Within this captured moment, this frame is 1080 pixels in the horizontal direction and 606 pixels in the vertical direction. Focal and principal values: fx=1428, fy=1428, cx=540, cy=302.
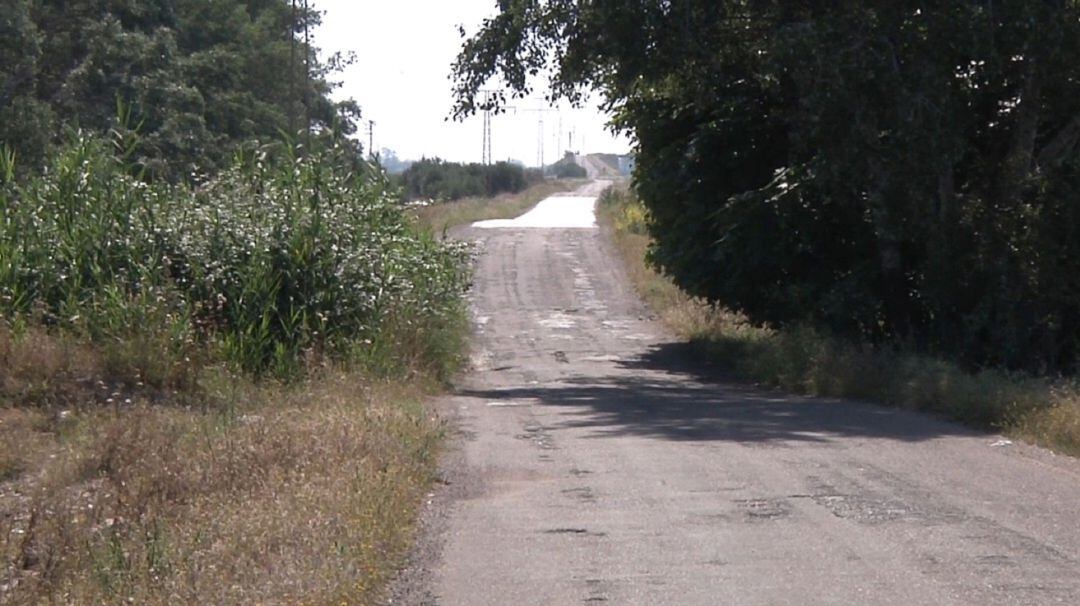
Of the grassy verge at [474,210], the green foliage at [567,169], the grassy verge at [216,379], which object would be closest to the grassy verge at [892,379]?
the grassy verge at [216,379]

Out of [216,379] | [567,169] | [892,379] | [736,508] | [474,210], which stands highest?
[567,169]

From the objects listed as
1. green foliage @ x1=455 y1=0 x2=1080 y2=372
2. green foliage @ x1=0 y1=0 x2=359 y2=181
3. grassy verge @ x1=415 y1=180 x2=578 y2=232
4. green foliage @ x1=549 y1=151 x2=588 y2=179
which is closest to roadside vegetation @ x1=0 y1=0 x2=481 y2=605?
green foliage @ x1=0 y1=0 x2=359 y2=181

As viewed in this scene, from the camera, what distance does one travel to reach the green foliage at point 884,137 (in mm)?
19562

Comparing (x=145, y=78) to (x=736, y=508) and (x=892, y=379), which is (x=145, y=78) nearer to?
(x=892, y=379)

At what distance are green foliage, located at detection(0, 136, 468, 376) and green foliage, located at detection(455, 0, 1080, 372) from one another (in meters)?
3.93

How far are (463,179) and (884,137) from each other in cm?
7887

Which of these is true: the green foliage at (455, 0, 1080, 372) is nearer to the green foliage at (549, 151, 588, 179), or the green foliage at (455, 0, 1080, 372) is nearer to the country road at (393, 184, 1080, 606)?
the country road at (393, 184, 1080, 606)

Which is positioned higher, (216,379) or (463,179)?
(463,179)

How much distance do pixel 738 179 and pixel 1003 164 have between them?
6675 mm

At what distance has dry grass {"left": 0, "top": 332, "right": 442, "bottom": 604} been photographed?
27.0ft

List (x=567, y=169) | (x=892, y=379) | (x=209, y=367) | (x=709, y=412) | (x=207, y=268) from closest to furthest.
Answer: (x=709, y=412), (x=209, y=367), (x=892, y=379), (x=207, y=268), (x=567, y=169)

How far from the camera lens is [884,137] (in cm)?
2041

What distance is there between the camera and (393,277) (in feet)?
72.1

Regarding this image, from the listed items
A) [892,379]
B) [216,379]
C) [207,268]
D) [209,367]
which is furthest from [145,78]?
[892,379]
